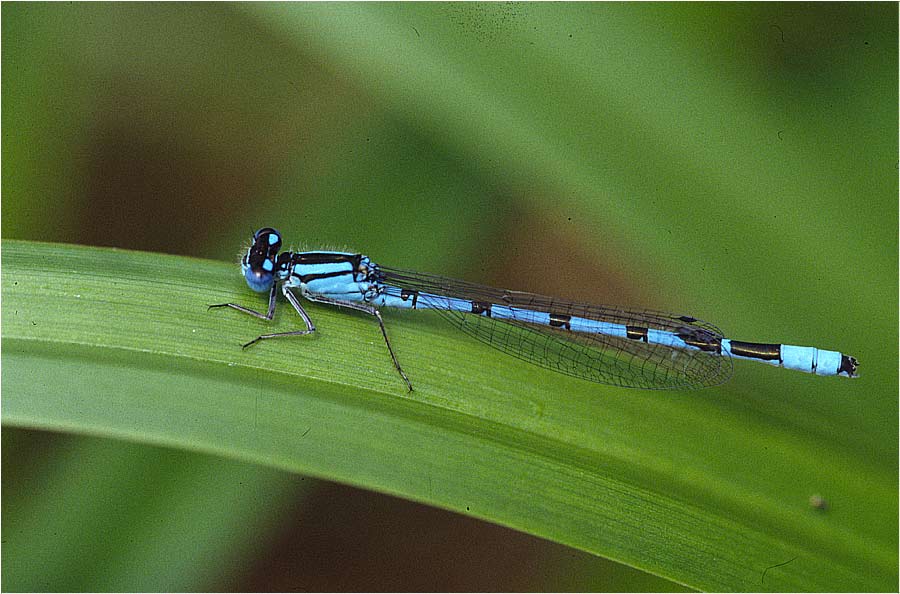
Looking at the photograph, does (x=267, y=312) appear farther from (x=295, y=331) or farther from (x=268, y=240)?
(x=268, y=240)

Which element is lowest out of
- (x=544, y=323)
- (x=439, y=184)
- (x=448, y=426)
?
(x=448, y=426)

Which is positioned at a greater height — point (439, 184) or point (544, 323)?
point (439, 184)

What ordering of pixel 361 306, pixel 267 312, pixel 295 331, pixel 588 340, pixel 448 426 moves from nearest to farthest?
pixel 448 426 → pixel 295 331 → pixel 267 312 → pixel 361 306 → pixel 588 340

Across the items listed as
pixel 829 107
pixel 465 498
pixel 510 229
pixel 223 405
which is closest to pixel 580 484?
pixel 465 498

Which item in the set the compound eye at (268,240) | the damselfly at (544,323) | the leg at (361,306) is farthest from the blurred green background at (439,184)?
the leg at (361,306)

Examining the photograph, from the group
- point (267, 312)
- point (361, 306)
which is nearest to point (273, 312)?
point (267, 312)

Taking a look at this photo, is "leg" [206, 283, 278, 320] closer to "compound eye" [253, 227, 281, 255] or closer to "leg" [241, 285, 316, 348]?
"leg" [241, 285, 316, 348]

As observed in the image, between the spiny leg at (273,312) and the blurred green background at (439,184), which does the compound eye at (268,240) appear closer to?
the spiny leg at (273,312)
